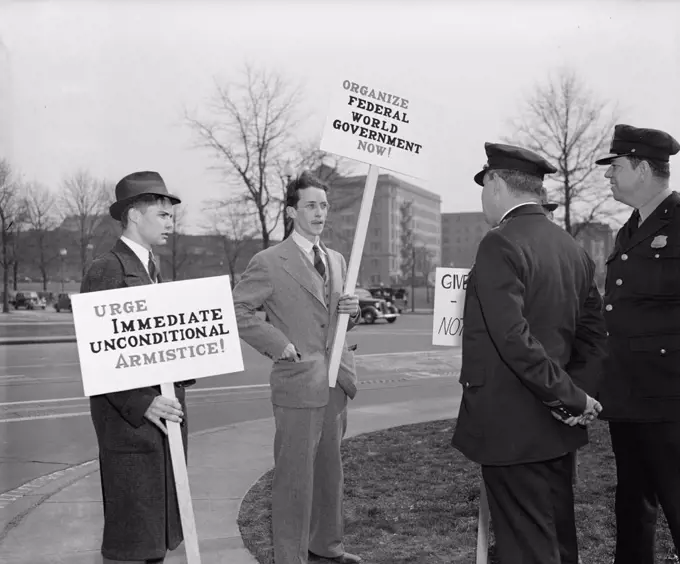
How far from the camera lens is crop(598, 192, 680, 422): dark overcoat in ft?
11.4

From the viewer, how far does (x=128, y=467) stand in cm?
296

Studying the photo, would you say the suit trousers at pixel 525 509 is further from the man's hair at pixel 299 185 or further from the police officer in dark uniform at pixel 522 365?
the man's hair at pixel 299 185

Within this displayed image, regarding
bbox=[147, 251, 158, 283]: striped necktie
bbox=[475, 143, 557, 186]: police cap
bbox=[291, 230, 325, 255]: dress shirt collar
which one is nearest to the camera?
bbox=[475, 143, 557, 186]: police cap

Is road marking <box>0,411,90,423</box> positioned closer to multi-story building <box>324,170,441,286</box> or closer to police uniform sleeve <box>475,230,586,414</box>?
police uniform sleeve <box>475,230,586,414</box>

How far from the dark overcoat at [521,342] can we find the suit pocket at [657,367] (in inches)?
23.1

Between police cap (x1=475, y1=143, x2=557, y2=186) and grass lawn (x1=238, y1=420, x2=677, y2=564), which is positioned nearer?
police cap (x1=475, y1=143, x2=557, y2=186)

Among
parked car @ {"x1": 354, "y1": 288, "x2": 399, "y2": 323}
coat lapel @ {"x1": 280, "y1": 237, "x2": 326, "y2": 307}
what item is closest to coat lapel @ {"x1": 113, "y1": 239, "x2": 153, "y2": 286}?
coat lapel @ {"x1": 280, "y1": 237, "x2": 326, "y2": 307}

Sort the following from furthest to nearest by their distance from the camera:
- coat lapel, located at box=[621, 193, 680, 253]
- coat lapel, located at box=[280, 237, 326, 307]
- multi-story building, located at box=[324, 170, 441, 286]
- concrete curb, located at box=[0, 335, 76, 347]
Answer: multi-story building, located at box=[324, 170, 441, 286] < concrete curb, located at box=[0, 335, 76, 347] < coat lapel, located at box=[280, 237, 326, 307] < coat lapel, located at box=[621, 193, 680, 253]

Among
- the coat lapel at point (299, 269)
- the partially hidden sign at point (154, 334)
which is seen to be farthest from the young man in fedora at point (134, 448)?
the coat lapel at point (299, 269)

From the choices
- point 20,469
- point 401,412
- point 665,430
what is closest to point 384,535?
point 665,430

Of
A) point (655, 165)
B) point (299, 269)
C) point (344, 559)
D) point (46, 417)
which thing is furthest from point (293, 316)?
point (46, 417)

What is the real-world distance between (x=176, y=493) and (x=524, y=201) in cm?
182

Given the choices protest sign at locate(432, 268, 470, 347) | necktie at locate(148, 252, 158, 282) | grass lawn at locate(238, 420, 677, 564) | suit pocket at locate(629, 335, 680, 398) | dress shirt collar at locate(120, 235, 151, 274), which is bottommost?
grass lawn at locate(238, 420, 677, 564)

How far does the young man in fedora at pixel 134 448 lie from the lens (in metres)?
2.93
